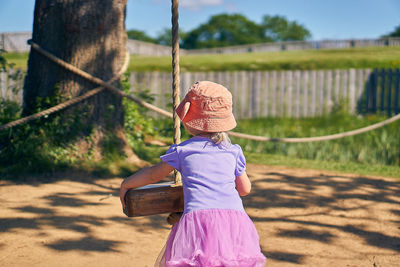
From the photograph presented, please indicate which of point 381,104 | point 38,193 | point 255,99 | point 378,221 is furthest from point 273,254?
point 381,104

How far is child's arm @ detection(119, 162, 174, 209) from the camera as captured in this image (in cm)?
214

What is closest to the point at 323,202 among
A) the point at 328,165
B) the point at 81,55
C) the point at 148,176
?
the point at 328,165

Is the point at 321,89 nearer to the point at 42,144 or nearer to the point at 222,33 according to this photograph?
the point at 42,144

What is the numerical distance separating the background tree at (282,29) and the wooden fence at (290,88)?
224 feet

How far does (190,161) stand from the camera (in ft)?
6.90

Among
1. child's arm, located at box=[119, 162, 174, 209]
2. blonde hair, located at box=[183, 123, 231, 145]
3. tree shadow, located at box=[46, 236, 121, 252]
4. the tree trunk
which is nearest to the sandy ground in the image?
tree shadow, located at box=[46, 236, 121, 252]

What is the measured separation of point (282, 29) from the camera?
7975 cm

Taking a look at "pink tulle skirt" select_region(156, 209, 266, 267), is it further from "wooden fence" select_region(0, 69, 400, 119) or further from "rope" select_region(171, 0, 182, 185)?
"wooden fence" select_region(0, 69, 400, 119)

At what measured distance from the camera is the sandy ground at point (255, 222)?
3479 millimetres

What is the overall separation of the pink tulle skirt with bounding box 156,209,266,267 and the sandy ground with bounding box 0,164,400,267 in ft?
4.56

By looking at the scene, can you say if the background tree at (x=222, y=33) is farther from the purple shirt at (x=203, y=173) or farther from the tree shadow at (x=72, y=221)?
the purple shirt at (x=203, y=173)

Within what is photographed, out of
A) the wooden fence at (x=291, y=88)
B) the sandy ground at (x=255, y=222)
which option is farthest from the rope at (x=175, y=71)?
the wooden fence at (x=291, y=88)

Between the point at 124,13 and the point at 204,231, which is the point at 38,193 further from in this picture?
the point at 204,231

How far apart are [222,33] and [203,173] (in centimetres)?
7362
